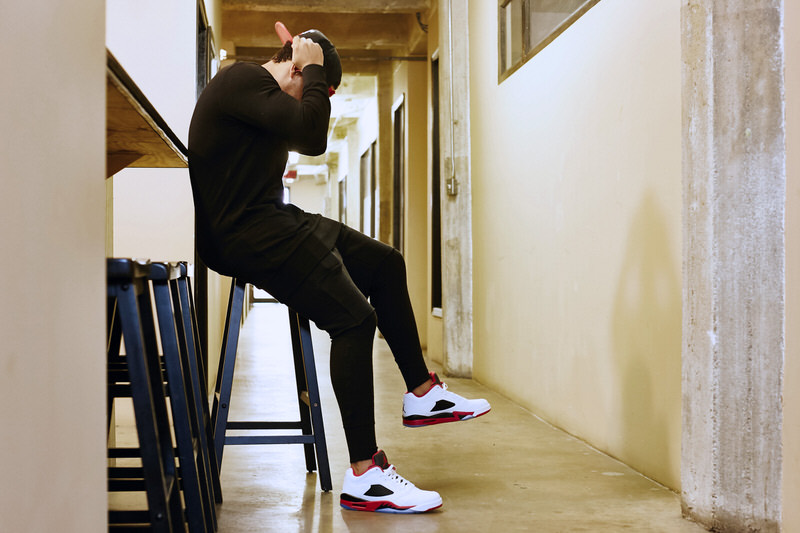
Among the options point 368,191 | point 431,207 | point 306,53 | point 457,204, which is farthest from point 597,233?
point 368,191

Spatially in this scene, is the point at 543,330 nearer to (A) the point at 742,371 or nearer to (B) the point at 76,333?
(A) the point at 742,371

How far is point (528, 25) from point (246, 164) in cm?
227

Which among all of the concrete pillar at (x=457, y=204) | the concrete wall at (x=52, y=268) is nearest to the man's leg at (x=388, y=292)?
the concrete wall at (x=52, y=268)

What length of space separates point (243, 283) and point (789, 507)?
4.77ft

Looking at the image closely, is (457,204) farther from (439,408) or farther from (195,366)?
(195,366)

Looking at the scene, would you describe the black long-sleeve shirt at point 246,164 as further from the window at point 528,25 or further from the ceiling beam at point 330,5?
the ceiling beam at point 330,5

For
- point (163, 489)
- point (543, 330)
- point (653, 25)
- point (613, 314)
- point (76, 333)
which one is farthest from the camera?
point (543, 330)

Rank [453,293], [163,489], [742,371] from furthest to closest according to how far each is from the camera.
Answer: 1. [453,293]
2. [742,371]
3. [163,489]

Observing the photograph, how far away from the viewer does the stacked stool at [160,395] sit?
1235mm

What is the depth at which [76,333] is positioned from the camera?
40.4 inches

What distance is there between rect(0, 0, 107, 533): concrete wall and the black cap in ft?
3.54

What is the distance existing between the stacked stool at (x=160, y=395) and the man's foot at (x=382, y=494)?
0.37 metres

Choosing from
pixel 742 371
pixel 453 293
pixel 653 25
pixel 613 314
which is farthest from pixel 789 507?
pixel 453 293

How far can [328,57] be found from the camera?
220 cm
